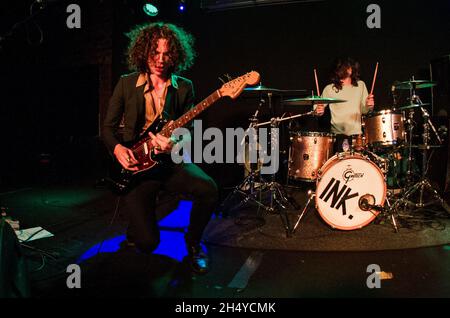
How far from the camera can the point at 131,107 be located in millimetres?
2994

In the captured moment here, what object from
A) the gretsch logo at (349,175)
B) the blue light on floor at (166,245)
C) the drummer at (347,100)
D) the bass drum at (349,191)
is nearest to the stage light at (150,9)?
the drummer at (347,100)

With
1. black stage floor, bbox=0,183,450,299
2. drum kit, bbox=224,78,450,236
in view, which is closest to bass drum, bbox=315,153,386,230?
drum kit, bbox=224,78,450,236

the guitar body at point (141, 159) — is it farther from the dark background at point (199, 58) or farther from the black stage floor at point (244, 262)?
the dark background at point (199, 58)

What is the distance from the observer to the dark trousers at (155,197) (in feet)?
9.15

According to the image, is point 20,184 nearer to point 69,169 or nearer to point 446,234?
point 69,169

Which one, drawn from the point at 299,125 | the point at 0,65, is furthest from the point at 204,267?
the point at 0,65

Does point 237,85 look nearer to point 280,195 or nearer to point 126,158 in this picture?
point 126,158

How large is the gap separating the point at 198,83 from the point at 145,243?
4538 millimetres

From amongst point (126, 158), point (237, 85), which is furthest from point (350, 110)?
point (126, 158)

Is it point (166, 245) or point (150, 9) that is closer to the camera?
point (166, 245)

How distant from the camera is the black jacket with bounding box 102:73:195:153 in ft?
9.80

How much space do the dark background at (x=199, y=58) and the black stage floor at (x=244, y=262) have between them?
231 cm

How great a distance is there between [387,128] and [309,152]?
103cm

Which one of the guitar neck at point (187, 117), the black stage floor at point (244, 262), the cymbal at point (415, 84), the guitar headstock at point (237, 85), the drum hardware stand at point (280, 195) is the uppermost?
the cymbal at point (415, 84)
